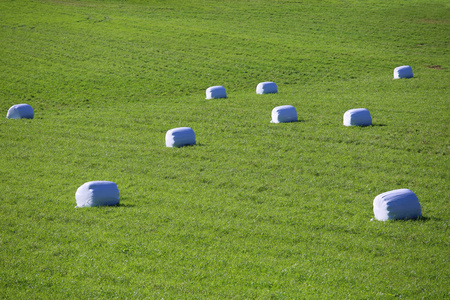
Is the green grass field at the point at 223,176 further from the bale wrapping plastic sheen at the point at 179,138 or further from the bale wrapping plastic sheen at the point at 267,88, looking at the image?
the bale wrapping plastic sheen at the point at 267,88

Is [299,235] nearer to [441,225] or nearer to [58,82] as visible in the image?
[441,225]

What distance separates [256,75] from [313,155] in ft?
71.4

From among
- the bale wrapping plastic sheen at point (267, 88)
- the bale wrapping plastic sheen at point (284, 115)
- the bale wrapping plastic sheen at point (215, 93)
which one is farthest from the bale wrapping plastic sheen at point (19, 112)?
the bale wrapping plastic sheen at point (267, 88)

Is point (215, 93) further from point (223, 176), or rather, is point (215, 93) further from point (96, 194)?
point (96, 194)

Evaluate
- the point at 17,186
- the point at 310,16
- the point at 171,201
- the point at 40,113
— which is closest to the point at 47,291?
the point at 171,201

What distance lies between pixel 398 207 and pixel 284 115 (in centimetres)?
1218

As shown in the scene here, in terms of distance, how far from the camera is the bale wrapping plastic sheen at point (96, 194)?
13898 mm

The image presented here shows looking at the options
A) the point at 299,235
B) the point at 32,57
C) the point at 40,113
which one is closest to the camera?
the point at 299,235

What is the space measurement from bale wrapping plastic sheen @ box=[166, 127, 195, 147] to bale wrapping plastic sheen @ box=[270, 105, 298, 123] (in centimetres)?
560

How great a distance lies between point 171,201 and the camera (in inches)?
567

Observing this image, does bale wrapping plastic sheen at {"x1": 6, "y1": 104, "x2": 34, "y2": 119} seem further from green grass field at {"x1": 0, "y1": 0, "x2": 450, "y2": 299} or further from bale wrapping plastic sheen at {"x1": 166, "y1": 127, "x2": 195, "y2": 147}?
bale wrapping plastic sheen at {"x1": 166, "y1": 127, "x2": 195, "y2": 147}

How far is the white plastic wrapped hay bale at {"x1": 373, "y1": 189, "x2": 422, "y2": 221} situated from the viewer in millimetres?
12523

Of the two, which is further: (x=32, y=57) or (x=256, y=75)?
(x=32, y=57)

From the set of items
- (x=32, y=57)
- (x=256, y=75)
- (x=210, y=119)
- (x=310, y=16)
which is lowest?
(x=210, y=119)
